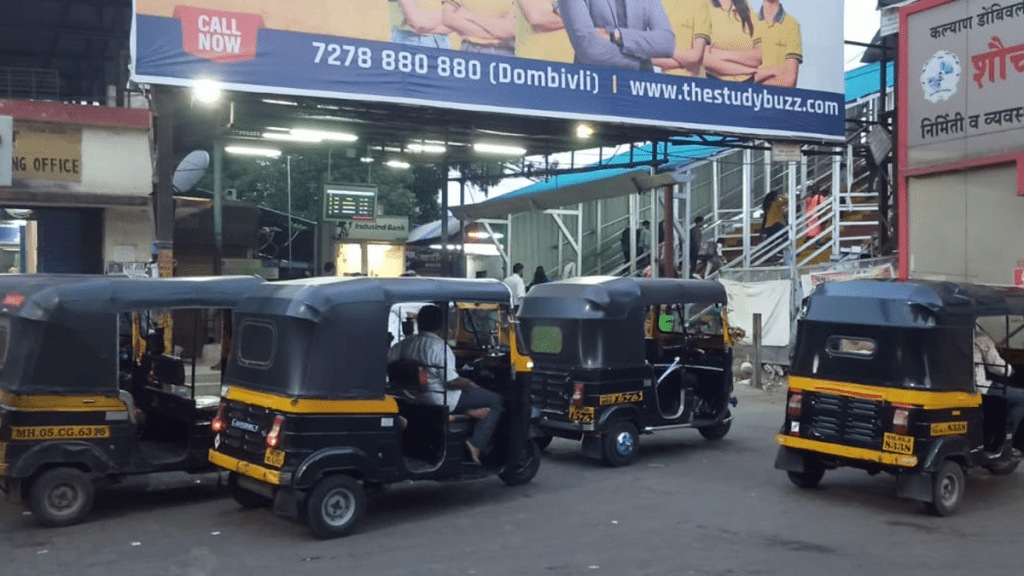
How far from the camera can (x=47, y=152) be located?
16.5 meters

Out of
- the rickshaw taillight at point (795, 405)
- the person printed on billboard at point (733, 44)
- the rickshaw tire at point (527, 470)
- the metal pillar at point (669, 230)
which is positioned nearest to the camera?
the rickshaw taillight at point (795, 405)

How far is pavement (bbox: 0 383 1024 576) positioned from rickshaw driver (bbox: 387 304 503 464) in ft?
2.33

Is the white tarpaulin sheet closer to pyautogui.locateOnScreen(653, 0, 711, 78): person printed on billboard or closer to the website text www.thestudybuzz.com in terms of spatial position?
the website text www.thestudybuzz.com

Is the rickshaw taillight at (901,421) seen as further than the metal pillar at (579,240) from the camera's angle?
No

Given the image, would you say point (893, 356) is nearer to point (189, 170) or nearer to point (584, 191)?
point (584, 191)

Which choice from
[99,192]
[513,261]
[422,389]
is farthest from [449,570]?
[513,261]

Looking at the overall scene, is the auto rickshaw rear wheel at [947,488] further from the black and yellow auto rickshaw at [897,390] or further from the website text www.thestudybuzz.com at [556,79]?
the website text www.thestudybuzz.com at [556,79]

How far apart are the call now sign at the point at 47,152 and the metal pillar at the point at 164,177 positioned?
354 centimetres

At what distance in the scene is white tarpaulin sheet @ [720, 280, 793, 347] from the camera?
18484 millimetres

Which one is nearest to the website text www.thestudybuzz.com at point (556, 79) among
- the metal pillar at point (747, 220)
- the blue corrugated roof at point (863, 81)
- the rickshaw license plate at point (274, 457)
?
the metal pillar at point (747, 220)

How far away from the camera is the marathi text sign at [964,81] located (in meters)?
14.0

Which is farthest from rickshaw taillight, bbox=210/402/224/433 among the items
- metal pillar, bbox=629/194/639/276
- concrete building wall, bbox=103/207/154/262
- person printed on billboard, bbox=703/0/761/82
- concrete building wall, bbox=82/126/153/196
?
metal pillar, bbox=629/194/639/276

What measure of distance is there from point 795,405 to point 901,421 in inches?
41.5

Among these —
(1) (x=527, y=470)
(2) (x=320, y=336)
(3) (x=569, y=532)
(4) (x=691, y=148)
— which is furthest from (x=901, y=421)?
(4) (x=691, y=148)
